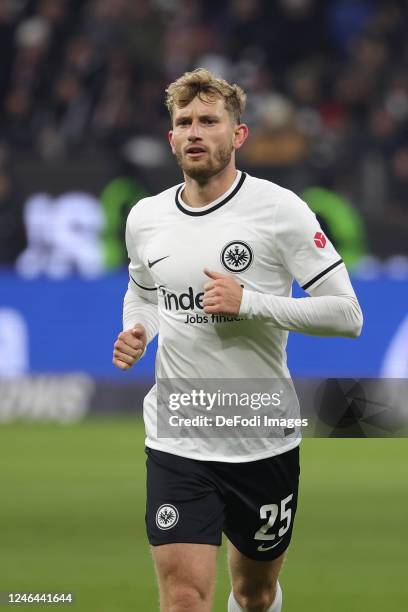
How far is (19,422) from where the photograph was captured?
13.0 metres

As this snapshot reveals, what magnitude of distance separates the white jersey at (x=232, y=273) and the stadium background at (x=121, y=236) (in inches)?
66.2

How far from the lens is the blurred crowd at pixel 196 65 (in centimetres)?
1557

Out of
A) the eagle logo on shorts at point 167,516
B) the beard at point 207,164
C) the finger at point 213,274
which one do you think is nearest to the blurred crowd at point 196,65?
the beard at point 207,164

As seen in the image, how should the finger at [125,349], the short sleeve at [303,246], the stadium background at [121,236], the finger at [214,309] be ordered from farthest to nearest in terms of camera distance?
the stadium background at [121,236], the finger at [125,349], the short sleeve at [303,246], the finger at [214,309]

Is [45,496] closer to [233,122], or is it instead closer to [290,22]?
[233,122]

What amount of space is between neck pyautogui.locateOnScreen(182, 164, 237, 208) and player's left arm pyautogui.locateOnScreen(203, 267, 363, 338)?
14.3 inches

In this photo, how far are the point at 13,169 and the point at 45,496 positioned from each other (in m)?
4.88

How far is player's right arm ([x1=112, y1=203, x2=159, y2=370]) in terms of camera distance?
5102 millimetres

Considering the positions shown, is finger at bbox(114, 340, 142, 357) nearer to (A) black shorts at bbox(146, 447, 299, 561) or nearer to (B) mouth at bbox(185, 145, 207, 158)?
(A) black shorts at bbox(146, 447, 299, 561)

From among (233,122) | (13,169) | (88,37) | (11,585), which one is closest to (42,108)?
(88,37)

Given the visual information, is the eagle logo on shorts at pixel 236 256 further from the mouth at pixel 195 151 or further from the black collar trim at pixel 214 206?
the mouth at pixel 195 151

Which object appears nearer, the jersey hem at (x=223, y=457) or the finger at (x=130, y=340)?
the jersey hem at (x=223, y=457)

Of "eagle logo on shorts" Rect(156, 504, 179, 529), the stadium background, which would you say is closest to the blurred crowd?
the stadium background

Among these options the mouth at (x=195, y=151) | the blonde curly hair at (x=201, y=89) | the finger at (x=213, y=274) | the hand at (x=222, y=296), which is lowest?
the hand at (x=222, y=296)
